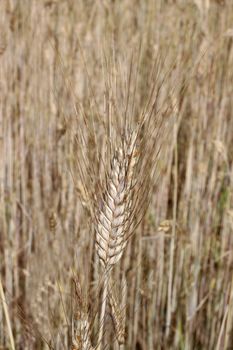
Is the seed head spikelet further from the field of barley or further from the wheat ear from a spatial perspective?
the field of barley

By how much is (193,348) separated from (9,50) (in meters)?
1.10

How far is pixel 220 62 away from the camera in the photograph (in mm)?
1854

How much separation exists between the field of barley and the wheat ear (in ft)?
0.99

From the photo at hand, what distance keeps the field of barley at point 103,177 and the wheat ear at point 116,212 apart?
302mm

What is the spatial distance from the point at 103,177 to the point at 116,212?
12.6 inches

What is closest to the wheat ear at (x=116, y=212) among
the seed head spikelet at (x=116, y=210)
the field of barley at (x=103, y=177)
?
the seed head spikelet at (x=116, y=210)

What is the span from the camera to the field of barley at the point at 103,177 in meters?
1.29

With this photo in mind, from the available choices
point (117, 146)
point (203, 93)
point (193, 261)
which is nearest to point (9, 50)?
point (203, 93)

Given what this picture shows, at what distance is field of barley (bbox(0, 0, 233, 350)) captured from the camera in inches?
50.6

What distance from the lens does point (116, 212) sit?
74 cm

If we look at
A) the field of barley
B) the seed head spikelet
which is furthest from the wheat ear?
the field of barley

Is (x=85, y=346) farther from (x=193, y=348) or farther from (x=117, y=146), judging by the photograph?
(x=193, y=348)

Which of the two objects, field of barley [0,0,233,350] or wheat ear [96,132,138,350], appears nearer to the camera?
wheat ear [96,132,138,350]

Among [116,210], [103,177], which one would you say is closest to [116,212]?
[116,210]
